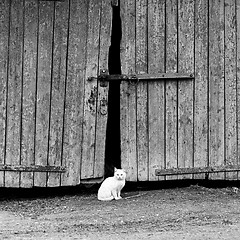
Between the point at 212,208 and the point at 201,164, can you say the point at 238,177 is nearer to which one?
the point at 201,164

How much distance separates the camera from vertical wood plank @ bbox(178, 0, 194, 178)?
8.91m

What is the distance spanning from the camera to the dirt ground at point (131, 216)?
679 cm

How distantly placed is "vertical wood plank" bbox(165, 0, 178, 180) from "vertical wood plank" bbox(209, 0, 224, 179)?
0.45 m

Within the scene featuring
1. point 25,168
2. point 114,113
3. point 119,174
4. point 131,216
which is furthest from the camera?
point 114,113

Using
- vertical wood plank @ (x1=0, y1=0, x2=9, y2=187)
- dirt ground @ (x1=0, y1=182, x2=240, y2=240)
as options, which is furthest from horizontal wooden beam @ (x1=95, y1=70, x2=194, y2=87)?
dirt ground @ (x1=0, y1=182, x2=240, y2=240)

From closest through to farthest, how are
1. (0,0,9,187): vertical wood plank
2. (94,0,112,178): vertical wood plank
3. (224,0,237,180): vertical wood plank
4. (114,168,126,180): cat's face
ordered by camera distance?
(114,168,126,180): cat's face
(0,0,9,187): vertical wood plank
(94,0,112,178): vertical wood plank
(224,0,237,180): vertical wood plank

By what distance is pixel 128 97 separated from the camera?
8914 millimetres

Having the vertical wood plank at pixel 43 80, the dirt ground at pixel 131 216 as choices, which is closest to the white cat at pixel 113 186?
the dirt ground at pixel 131 216

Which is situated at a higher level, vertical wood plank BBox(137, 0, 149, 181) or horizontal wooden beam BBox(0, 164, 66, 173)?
vertical wood plank BBox(137, 0, 149, 181)

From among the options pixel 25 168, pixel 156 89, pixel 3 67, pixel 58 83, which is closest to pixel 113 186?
pixel 25 168

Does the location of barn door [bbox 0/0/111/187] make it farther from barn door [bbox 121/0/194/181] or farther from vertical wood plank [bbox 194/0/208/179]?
vertical wood plank [bbox 194/0/208/179]

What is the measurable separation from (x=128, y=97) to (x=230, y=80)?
51.9 inches

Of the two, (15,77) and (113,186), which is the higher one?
(15,77)

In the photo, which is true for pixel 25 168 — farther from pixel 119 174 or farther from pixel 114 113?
pixel 114 113
